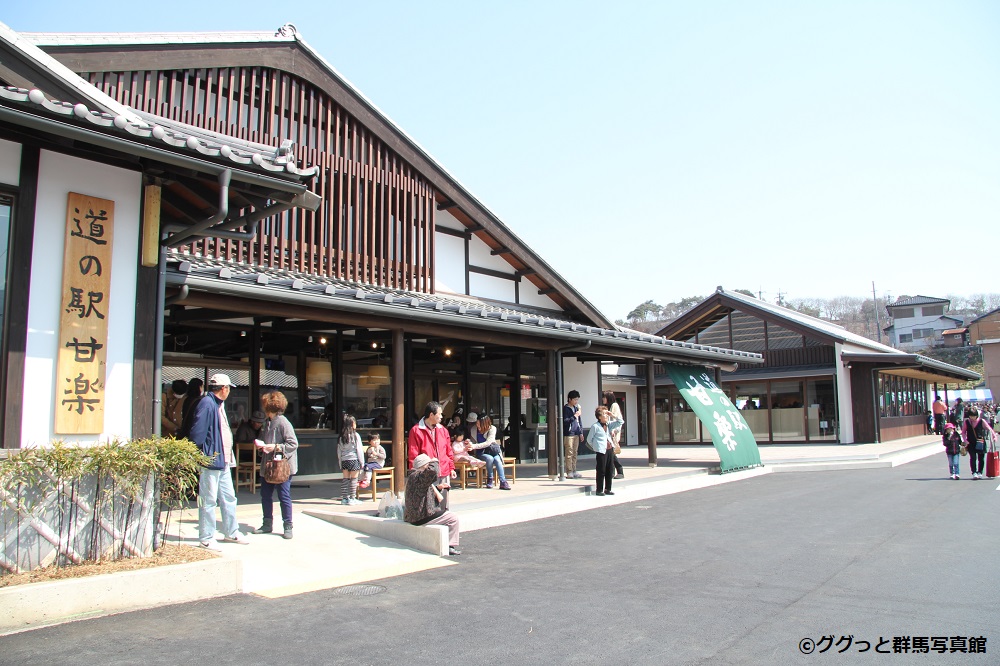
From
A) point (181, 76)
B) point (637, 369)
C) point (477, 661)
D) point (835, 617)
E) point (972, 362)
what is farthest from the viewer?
point (972, 362)

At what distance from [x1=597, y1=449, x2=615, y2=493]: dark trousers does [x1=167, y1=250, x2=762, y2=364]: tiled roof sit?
2.04 meters

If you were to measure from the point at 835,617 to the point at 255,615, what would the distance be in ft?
12.9

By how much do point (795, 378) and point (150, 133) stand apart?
2365 cm

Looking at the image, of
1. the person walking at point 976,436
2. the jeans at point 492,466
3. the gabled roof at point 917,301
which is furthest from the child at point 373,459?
the gabled roof at point 917,301

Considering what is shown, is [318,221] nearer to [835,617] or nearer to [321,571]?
[321,571]

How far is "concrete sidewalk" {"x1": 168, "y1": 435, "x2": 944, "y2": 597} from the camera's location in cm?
608

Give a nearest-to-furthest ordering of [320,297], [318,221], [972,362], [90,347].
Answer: [90,347]
[320,297]
[318,221]
[972,362]

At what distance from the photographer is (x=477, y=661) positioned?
404cm

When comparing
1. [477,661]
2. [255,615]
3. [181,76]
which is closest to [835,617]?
[477,661]

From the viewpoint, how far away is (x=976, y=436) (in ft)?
43.6

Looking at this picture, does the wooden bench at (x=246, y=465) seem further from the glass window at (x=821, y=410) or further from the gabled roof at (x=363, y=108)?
the glass window at (x=821, y=410)

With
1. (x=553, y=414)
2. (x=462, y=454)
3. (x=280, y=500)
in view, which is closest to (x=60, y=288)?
(x=280, y=500)

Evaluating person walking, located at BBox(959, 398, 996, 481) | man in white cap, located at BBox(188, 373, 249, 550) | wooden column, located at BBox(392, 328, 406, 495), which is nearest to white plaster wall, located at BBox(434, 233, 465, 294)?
wooden column, located at BBox(392, 328, 406, 495)

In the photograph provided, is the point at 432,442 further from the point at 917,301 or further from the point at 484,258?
the point at 917,301
